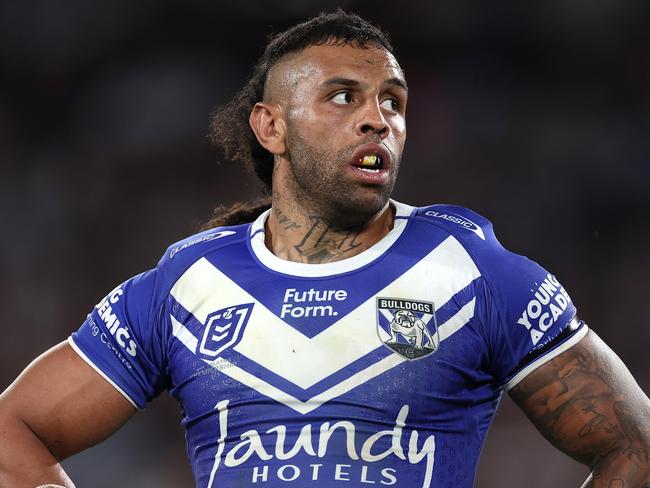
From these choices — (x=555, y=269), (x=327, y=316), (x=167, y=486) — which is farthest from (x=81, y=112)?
(x=327, y=316)

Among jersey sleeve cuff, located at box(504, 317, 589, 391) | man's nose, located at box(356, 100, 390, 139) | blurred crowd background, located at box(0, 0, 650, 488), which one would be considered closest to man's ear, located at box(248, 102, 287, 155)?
man's nose, located at box(356, 100, 390, 139)

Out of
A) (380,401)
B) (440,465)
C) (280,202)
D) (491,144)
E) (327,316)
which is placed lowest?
(440,465)

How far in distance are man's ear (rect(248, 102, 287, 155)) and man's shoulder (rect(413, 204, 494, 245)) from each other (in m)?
0.45

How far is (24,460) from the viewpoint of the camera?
2.69m

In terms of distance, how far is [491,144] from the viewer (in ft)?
21.2

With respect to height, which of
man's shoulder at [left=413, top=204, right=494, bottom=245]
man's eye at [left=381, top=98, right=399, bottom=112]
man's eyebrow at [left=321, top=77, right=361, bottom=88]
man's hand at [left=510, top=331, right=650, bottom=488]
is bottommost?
man's hand at [left=510, top=331, right=650, bottom=488]

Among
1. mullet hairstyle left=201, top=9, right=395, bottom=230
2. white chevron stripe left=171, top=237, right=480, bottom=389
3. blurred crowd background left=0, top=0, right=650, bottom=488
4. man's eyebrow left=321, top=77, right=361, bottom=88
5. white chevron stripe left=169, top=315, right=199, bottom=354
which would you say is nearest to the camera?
white chevron stripe left=171, top=237, right=480, bottom=389

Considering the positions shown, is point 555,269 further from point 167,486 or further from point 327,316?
point 327,316

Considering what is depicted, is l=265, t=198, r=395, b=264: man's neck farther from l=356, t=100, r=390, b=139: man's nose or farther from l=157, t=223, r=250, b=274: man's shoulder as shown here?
l=356, t=100, r=390, b=139: man's nose

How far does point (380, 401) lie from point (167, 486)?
12.1 ft

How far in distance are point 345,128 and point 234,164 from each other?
3.96 meters

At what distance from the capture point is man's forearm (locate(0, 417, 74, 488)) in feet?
8.79

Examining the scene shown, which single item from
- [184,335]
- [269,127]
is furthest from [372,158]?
[184,335]

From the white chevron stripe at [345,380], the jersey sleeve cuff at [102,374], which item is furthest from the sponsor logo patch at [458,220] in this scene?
the jersey sleeve cuff at [102,374]
